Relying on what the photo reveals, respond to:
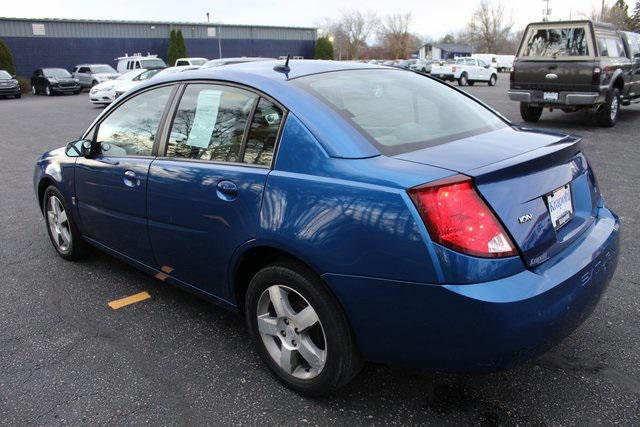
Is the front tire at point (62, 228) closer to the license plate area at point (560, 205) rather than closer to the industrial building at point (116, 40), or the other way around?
the license plate area at point (560, 205)

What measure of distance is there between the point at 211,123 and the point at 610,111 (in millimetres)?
10487

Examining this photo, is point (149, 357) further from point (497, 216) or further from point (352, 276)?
point (497, 216)

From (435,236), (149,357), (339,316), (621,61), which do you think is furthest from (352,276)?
(621,61)

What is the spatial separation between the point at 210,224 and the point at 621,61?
11.4 meters

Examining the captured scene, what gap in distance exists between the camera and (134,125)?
11.6 ft

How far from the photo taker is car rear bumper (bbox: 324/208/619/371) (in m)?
1.99

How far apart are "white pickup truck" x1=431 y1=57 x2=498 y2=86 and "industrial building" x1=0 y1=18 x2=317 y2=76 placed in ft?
83.2

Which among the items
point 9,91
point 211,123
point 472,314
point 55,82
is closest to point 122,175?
point 211,123

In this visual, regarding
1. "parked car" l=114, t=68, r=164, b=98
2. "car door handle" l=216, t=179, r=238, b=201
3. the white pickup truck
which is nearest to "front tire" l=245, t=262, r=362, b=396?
"car door handle" l=216, t=179, r=238, b=201

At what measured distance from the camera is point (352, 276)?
7.15 feet

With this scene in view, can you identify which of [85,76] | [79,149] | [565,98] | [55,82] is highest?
[85,76]

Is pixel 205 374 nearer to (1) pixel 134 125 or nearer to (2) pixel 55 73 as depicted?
(1) pixel 134 125

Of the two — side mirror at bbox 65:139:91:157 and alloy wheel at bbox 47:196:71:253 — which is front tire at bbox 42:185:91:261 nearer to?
alloy wheel at bbox 47:196:71:253

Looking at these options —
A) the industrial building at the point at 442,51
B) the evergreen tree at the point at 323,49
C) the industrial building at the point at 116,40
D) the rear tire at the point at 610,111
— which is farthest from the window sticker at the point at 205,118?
the industrial building at the point at 442,51
